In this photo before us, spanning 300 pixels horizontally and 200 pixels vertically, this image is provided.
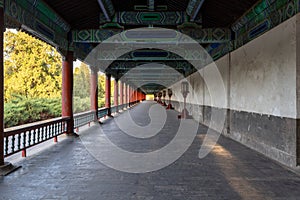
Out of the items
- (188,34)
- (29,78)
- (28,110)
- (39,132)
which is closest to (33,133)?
(39,132)

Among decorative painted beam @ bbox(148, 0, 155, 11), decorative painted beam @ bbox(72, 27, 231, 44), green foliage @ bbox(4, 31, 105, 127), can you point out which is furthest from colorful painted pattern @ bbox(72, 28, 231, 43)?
green foliage @ bbox(4, 31, 105, 127)

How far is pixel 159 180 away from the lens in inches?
190

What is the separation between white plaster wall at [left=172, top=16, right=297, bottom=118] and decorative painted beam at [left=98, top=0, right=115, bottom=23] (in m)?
4.42

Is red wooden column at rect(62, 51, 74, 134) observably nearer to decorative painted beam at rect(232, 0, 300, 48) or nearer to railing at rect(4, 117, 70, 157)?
railing at rect(4, 117, 70, 157)

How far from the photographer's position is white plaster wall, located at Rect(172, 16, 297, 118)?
5651mm

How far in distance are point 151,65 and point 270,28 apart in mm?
13374

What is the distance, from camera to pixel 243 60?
337 inches

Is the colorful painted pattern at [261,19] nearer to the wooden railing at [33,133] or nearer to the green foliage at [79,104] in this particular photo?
the wooden railing at [33,133]

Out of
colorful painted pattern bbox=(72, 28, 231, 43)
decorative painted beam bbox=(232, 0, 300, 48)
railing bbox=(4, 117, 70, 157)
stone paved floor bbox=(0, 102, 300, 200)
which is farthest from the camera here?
colorful painted pattern bbox=(72, 28, 231, 43)

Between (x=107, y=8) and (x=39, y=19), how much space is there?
6.44ft

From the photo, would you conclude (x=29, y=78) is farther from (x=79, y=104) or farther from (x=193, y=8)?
(x=193, y=8)

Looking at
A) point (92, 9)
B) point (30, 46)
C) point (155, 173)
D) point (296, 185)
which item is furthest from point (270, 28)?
point (30, 46)

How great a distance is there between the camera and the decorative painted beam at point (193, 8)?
24.0ft

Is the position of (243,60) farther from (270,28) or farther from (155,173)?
(155,173)
